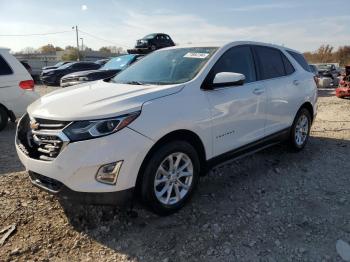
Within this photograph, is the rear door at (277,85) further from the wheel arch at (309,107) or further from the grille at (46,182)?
the grille at (46,182)

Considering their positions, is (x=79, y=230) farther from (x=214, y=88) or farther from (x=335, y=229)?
(x=335, y=229)

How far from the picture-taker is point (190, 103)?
372cm

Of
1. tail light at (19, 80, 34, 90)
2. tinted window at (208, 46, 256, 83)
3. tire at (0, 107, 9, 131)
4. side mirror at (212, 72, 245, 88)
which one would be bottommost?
tire at (0, 107, 9, 131)

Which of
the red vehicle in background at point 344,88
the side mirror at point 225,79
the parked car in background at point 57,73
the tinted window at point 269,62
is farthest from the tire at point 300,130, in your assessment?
the parked car in background at point 57,73

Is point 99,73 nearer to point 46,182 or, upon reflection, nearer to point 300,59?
point 300,59

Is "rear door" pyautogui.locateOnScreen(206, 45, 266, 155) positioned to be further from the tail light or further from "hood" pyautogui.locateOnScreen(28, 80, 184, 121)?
the tail light

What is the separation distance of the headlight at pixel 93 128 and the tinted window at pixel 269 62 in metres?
2.45

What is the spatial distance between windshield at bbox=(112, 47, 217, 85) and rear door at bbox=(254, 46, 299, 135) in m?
0.99

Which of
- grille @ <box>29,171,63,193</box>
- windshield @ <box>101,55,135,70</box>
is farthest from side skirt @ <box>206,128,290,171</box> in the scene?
windshield @ <box>101,55,135,70</box>

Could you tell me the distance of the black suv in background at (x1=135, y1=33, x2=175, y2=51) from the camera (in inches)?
1000

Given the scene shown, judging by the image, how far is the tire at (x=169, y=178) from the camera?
11.2 feet

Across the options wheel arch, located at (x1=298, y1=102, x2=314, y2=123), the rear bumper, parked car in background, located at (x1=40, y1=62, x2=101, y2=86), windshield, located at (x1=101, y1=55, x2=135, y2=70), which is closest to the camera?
the rear bumper

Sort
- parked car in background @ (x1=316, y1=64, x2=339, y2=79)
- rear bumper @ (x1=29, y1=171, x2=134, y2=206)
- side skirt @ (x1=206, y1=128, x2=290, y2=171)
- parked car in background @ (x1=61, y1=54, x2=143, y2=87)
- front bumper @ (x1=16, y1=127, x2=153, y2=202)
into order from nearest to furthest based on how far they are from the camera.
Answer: front bumper @ (x1=16, y1=127, x2=153, y2=202), rear bumper @ (x1=29, y1=171, x2=134, y2=206), side skirt @ (x1=206, y1=128, x2=290, y2=171), parked car in background @ (x1=61, y1=54, x2=143, y2=87), parked car in background @ (x1=316, y1=64, x2=339, y2=79)

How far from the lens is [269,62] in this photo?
204 inches
